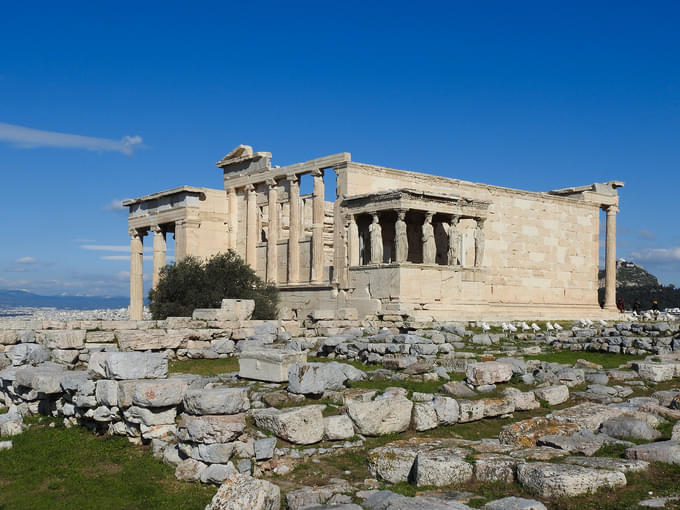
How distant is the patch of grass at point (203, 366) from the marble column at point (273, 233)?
15958 mm

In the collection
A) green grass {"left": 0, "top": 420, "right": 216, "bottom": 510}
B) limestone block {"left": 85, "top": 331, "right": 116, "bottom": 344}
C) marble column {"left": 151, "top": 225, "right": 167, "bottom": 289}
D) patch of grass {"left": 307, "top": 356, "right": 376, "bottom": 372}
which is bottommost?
green grass {"left": 0, "top": 420, "right": 216, "bottom": 510}

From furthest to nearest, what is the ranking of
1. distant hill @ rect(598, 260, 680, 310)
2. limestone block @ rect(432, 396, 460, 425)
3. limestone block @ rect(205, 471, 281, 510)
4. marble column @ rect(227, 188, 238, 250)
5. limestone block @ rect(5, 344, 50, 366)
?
distant hill @ rect(598, 260, 680, 310) → marble column @ rect(227, 188, 238, 250) → limestone block @ rect(5, 344, 50, 366) → limestone block @ rect(432, 396, 460, 425) → limestone block @ rect(205, 471, 281, 510)

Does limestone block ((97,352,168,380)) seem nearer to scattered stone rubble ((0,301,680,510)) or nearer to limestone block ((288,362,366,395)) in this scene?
scattered stone rubble ((0,301,680,510))

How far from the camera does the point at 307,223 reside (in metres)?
36.0

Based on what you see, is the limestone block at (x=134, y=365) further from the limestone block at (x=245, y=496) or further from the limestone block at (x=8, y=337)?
the limestone block at (x=8, y=337)

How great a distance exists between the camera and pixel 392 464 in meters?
8.56

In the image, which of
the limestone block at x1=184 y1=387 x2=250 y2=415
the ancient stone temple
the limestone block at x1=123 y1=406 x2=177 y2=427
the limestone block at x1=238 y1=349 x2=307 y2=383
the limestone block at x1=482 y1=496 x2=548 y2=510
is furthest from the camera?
the ancient stone temple

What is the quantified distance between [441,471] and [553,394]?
198 inches

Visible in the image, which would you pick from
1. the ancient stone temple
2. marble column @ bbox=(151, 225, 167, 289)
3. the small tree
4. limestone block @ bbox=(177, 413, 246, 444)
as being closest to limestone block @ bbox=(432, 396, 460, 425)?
limestone block @ bbox=(177, 413, 246, 444)

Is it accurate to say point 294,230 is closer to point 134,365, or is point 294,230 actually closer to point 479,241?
point 479,241

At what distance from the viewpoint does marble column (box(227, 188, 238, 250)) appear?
3644cm

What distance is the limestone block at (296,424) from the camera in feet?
31.8

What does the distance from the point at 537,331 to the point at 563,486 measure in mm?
16603

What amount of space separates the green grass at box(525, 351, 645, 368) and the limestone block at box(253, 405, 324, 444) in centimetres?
860
